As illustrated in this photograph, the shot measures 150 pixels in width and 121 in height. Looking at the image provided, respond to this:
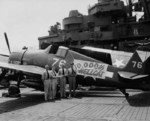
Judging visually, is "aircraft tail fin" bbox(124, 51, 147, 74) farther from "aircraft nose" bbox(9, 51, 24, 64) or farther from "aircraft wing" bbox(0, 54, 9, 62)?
"aircraft wing" bbox(0, 54, 9, 62)

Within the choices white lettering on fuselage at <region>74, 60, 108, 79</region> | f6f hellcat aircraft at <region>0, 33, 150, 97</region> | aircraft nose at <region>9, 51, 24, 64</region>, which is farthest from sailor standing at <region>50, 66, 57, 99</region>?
aircraft nose at <region>9, 51, 24, 64</region>

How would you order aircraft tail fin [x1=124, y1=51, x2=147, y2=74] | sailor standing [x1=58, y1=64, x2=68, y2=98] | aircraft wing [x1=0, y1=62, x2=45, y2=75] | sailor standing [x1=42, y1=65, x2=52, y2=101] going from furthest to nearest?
sailor standing [x1=58, y1=64, x2=68, y2=98]
sailor standing [x1=42, y1=65, x2=52, y2=101]
aircraft wing [x1=0, y1=62, x2=45, y2=75]
aircraft tail fin [x1=124, y1=51, x2=147, y2=74]

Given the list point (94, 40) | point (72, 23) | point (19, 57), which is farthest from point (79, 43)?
point (19, 57)

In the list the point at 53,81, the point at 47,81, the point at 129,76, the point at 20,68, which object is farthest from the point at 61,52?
the point at 129,76

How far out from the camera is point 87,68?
429 inches

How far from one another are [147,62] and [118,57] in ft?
8.26

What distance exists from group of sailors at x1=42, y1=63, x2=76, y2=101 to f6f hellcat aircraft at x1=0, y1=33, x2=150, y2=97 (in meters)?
0.44

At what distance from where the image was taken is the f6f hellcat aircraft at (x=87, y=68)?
30.0 feet

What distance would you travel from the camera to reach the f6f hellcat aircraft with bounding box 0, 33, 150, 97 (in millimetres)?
9148

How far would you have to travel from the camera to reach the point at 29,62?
40.5ft

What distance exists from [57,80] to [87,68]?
54.6 inches

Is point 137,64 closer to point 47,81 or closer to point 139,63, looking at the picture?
point 139,63

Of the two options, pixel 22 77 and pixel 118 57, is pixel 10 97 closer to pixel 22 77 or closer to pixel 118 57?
pixel 22 77

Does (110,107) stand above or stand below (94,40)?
below
